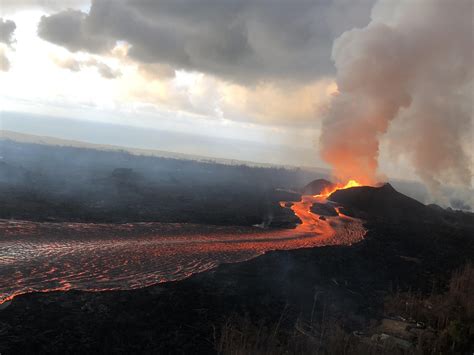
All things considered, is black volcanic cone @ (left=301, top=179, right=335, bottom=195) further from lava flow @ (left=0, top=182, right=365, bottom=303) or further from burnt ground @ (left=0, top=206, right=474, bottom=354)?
burnt ground @ (left=0, top=206, right=474, bottom=354)

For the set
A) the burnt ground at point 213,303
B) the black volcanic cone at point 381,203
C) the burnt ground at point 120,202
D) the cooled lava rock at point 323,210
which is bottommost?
the burnt ground at point 213,303

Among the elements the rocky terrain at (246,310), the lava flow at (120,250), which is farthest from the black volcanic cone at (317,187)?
the rocky terrain at (246,310)

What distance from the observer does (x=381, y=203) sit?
52156 mm

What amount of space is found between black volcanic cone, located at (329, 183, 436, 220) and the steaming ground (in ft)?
60.8

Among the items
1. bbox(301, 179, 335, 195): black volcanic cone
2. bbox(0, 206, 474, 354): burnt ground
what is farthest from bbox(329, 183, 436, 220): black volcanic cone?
bbox(0, 206, 474, 354): burnt ground

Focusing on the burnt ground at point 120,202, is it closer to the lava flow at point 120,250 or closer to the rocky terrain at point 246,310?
the lava flow at point 120,250

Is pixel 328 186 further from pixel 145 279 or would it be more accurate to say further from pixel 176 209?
pixel 145 279

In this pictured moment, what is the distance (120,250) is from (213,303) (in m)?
8.15

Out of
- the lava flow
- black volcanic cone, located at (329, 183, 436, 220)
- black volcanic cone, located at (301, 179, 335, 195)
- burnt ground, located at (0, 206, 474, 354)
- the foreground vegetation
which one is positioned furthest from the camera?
black volcanic cone, located at (301, 179, 335, 195)

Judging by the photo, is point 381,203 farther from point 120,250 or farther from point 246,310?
point 246,310

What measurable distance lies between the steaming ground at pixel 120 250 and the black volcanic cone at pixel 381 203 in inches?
730

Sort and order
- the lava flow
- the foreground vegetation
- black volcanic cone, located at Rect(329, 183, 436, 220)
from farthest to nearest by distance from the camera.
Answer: black volcanic cone, located at Rect(329, 183, 436, 220), the lava flow, the foreground vegetation

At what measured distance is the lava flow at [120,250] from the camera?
1622 cm

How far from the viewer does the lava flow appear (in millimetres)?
16219
